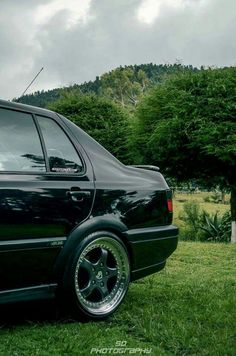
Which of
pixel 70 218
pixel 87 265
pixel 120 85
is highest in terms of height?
pixel 120 85

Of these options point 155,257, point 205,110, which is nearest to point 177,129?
point 205,110

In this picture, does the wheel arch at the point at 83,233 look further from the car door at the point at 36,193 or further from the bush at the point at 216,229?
the bush at the point at 216,229

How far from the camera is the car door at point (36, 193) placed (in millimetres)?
3840

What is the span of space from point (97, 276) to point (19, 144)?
4.18 feet

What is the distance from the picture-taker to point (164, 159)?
1342 cm

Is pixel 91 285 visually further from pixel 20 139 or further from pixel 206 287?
pixel 206 287

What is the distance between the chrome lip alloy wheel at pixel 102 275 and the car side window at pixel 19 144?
82 cm

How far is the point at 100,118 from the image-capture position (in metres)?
18.2

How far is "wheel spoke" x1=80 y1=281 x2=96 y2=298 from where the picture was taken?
4387 mm

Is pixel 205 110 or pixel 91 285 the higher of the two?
pixel 205 110

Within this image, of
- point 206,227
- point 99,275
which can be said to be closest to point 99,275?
point 99,275

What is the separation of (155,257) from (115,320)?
745 millimetres

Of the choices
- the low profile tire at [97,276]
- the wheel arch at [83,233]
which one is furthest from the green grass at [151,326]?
the wheel arch at [83,233]

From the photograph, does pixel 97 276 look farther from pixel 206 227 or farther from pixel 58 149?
pixel 206 227
